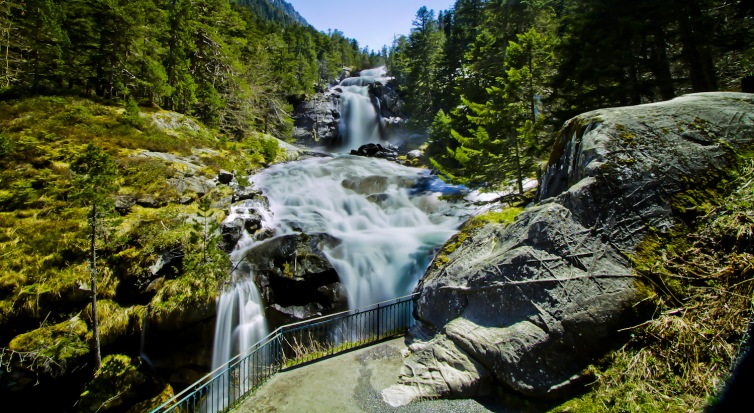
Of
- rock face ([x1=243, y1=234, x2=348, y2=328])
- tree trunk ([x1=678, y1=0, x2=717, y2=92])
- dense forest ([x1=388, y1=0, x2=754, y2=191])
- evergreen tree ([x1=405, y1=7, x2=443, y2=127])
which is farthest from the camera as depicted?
evergreen tree ([x1=405, y1=7, x2=443, y2=127])

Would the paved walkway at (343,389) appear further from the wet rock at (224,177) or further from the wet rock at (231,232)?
the wet rock at (224,177)

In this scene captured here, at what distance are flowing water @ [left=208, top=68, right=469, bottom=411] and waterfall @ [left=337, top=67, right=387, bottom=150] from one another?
24686 mm

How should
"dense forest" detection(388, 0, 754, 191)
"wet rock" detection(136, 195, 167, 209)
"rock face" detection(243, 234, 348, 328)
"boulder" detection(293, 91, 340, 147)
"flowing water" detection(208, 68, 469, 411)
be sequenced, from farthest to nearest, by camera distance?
"boulder" detection(293, 91, 340, 147)
"wet rock" detection(136, 195, 167, 209)
"dense forest" detection(388, 0, 754, 191)
"rock face" detection(243, 234, 348, 328)
"flowing water" detection(208, 68, 469, 411)

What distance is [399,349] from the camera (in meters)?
8.61

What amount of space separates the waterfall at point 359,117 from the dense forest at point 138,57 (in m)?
17.9

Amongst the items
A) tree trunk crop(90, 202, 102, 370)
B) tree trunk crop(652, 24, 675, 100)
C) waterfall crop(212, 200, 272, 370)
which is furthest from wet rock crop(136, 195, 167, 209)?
tree trunk crop(652, 24, 675, 100)

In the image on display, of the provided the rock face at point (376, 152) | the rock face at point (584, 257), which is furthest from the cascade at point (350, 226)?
the rock face at point (376, 152)

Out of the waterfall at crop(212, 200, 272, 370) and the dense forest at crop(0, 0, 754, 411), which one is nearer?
the dense forest at crop(0, 0, 754, 411)

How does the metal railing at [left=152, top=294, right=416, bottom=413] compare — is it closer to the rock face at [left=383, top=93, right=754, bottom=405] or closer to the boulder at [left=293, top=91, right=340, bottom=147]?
the rock face at [left=383, top=93, right=754, bottom=405]

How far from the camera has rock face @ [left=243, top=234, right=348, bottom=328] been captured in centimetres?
1219

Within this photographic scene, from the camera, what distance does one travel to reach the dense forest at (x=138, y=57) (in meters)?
22.2

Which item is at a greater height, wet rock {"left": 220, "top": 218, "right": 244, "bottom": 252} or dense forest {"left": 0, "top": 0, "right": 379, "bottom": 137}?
dense forest {"left": 0, "top": 0, "right": 379, "bottom": 137}

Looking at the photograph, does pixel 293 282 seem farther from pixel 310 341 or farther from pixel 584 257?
pixel 584 257

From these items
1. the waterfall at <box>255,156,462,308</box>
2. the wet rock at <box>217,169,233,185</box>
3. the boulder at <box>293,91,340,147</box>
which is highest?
the boulder at <box>293,91,340,147</box>
